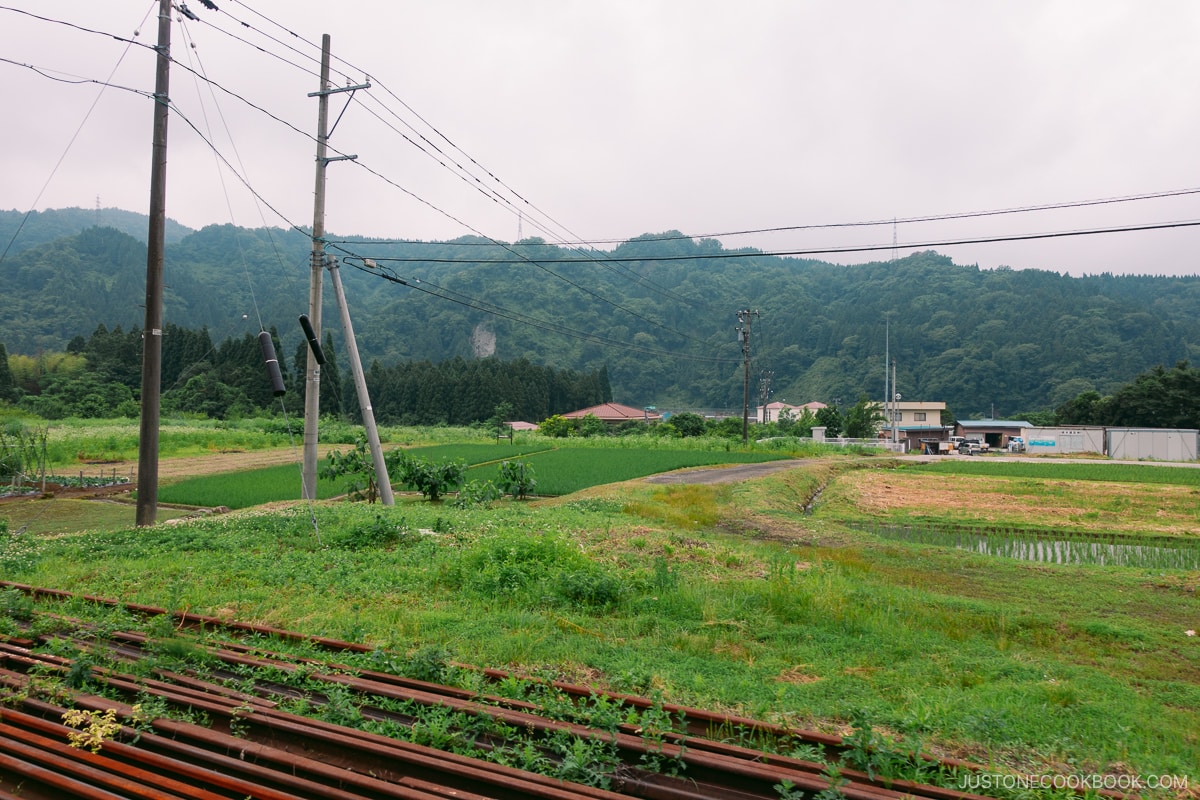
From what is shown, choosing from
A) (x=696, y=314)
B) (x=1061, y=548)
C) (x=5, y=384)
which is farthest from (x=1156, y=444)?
(x=5, y=384)

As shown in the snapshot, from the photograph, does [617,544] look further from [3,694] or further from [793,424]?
[793,424]


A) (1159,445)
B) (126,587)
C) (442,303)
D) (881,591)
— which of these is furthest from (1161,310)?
(126,587)

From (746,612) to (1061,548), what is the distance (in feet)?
35.3

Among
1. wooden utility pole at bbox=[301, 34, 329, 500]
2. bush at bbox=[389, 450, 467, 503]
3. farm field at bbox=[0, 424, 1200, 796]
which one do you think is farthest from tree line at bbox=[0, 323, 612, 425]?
farm field at bbox=[0, 424, 1200, 796]

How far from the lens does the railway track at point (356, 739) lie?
385 cm

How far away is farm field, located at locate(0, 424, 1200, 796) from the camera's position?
4.97 meters

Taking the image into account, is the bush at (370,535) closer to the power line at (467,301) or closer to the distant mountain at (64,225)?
the power line at (467,301)

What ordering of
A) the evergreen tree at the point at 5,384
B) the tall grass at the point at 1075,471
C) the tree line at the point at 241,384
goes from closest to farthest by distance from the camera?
the tall grass at the point at 1075,471, the evergreen tree at the point at 5,384, the tree line at the point at 241,384

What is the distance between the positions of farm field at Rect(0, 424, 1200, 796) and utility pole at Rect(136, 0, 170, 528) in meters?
1.26

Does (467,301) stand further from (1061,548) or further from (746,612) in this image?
(746,612)

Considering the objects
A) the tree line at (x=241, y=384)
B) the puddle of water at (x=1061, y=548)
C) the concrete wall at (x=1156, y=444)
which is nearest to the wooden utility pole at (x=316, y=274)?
the puddle of water at (x=1061, y=548)

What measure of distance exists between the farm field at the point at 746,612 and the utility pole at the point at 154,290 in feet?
4.13

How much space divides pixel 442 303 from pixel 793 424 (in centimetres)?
5816

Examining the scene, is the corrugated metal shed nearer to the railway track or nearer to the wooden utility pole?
the wooden utility pole
